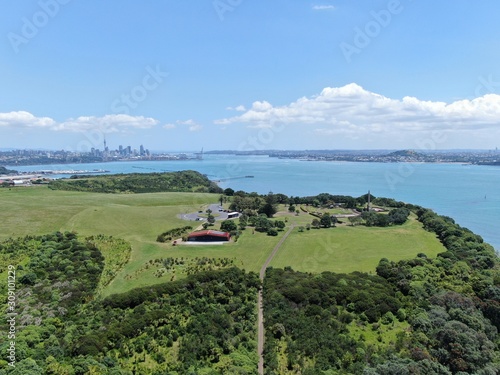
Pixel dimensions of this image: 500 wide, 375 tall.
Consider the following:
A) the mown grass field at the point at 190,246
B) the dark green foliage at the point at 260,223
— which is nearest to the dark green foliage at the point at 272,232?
the mown grass field at the point at 190,246

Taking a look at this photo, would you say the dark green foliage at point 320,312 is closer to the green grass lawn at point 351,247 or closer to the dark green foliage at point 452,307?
Result: the dark green foliage at point 452,307

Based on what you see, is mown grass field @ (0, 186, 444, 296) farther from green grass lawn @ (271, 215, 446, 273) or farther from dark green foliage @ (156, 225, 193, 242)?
dark green foliage @ (156, 225, 193, 242)

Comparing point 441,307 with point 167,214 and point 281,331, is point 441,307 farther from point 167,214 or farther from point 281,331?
point 167,214

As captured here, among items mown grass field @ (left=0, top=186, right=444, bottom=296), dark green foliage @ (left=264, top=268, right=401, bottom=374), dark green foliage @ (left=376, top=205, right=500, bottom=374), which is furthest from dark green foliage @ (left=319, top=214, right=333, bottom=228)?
dark green foliage @ (left=264, top=268, right=401, bottom=374)

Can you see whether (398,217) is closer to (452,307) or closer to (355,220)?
(355,220)

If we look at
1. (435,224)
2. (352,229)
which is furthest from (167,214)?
(435,224)

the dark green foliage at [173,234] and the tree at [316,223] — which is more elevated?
the dark green foliage at [173,234]
